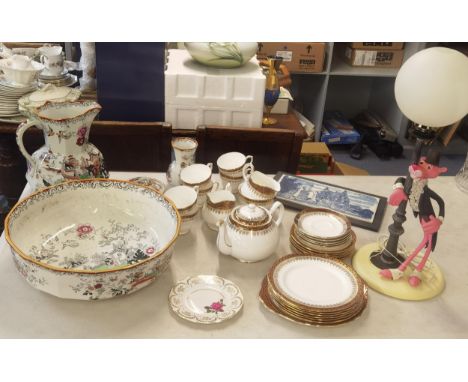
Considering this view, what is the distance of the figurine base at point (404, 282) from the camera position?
1153 millimetres

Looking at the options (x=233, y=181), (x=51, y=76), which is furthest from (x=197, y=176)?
(x=51, y=76)

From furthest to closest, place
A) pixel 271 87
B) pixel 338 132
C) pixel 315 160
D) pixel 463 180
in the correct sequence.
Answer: pixel 338 132 < pixel 315 160 < pixel 271 87 < pixel 463 180

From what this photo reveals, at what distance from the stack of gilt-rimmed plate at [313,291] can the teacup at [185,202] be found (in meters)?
0.26

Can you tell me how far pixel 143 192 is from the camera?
1.30m

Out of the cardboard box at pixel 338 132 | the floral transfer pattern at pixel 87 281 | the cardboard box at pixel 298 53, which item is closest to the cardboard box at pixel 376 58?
the cardboard box at pixel 298 53

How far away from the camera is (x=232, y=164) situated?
150cm

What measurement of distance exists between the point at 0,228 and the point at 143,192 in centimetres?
107

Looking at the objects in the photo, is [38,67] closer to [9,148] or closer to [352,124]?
[9,148]

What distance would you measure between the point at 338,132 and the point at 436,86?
2.35 metres

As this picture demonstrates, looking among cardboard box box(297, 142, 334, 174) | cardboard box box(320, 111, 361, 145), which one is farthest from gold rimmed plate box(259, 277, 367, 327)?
cardboard box box(320, 111, 361, 145)

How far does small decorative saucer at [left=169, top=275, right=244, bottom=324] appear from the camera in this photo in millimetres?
1061

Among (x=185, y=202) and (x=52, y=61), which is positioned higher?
(x=52, y=61)

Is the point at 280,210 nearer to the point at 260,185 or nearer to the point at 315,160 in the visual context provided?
the point at 260,185

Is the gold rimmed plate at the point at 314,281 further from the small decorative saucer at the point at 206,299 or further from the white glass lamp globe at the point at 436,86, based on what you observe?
the white glass lamp globe at the point at 436,86
